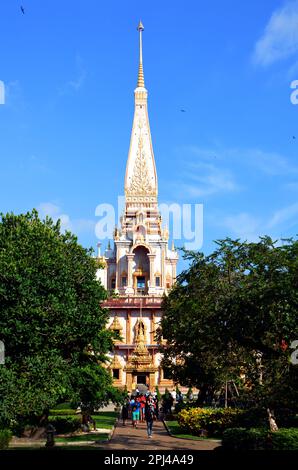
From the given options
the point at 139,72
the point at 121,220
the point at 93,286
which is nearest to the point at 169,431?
the point at 93,286

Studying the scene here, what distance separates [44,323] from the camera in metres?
28.1

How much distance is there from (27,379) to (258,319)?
433 inches

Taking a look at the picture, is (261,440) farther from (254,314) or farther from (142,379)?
(142,379)

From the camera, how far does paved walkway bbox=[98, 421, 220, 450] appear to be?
27.3 metres

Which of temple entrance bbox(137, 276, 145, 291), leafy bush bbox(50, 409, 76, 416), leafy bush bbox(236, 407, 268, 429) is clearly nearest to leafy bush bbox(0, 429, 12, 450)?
leafy bush bbox(236, 407, 268, 429)

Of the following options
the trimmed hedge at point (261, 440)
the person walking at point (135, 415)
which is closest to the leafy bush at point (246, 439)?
the trimmed hedge at point (261, 440)

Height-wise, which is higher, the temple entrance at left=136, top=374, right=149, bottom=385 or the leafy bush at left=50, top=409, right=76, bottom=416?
the temple entrance at left=136, top=374, right=149, bottom=385

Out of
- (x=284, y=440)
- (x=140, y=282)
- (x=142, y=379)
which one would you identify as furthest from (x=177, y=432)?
(x=140, y=282)

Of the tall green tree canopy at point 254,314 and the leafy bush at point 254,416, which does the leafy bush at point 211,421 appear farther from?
the leafy bush at point 254,416

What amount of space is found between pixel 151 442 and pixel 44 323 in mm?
7602

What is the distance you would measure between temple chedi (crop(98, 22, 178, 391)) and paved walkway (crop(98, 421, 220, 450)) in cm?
4022

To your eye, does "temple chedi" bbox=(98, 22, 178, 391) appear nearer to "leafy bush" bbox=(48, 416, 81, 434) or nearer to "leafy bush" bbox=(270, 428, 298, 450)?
"leafy bush" bbox=(48, 416, 81, 434)

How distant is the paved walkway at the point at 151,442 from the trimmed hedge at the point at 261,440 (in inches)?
194

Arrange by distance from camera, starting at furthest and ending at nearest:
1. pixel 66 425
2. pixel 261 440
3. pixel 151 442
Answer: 1. pixel 66 425
2. pixel 151 442
3. pixel 261 440
